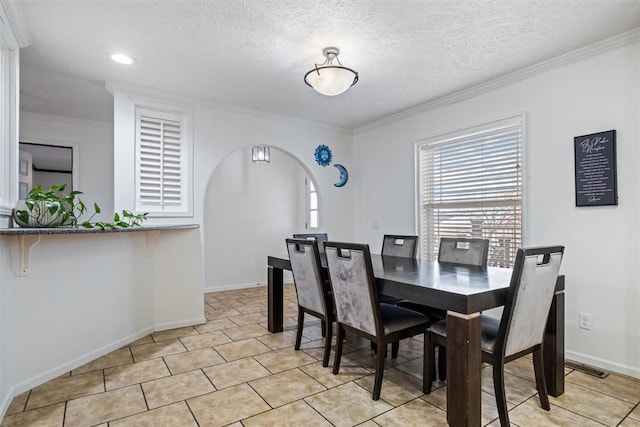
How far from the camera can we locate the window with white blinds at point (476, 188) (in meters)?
3.26

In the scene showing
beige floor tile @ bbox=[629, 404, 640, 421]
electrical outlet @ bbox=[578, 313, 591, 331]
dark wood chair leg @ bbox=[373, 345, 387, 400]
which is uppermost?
electrical outlet @ bbox=[578, 313, 591, 331]

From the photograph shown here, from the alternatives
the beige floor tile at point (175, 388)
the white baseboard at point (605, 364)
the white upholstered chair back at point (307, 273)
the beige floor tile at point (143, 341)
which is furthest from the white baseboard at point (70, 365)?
the white baseboard at point (605, 364)

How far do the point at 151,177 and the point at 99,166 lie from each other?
1.63 meters

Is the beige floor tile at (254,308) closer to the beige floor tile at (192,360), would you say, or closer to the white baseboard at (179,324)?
the white baseboard at (179,324)

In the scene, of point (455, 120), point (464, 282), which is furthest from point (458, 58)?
point (464, 282)

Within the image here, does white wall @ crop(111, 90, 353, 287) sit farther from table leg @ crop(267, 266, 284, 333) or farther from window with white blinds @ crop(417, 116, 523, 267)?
window with white blinds @ crop(417, 116, 523, 267)

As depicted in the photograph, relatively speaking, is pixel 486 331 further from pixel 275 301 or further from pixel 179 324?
pixel 179 324

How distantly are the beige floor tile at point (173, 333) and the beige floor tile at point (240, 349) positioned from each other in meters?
0.54

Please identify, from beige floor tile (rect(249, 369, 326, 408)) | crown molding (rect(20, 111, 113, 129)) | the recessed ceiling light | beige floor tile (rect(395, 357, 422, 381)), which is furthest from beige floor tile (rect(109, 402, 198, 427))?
crown molding (rect(20, 111, 113, 129))

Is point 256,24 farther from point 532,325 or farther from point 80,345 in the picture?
point 80,345

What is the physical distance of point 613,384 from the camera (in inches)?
91.8

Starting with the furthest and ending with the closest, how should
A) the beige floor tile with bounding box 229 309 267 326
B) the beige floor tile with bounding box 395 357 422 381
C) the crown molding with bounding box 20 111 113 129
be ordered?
the crown molding with bounding box 20 111 113 129 < the beige floor tile with bounding box 229 309 267 326 < the beige floor tile with bounding box 395 357 422 381

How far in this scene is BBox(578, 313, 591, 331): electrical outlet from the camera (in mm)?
2686

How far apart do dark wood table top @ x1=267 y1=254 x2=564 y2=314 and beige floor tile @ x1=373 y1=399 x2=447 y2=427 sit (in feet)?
2.11
